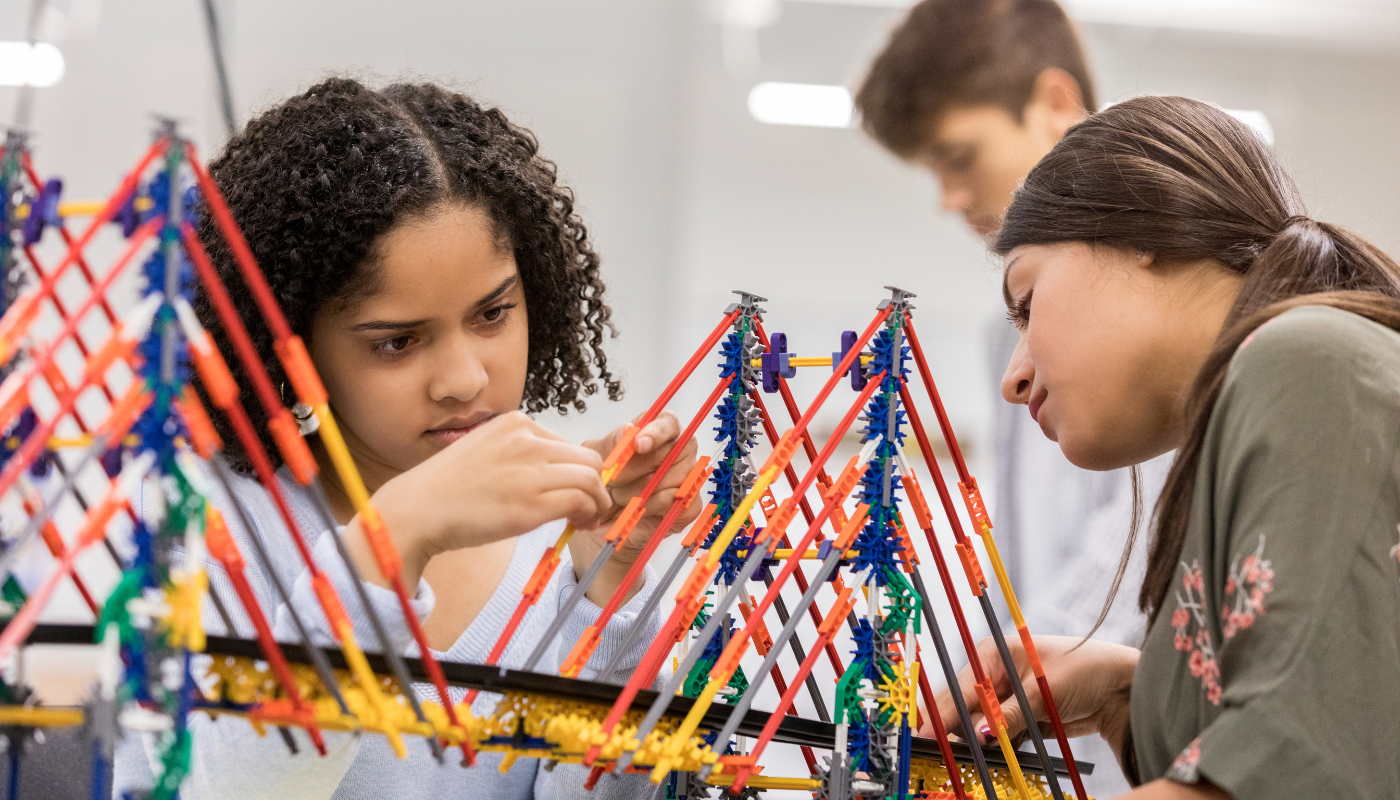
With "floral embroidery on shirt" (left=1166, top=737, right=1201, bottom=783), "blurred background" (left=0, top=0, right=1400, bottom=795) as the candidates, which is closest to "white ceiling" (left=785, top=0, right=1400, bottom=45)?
"blurred background" (left=0, top=0, right=1400, bottom=795)

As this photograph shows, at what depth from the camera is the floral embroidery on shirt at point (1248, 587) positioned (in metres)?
0.60

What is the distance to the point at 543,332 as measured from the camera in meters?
1.21

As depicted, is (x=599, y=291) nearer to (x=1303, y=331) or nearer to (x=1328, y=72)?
(x=1303, y=331)

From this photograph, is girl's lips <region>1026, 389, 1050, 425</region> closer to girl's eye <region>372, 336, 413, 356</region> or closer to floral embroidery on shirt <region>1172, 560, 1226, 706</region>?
floral embroidery on shirt <region>1172, 560, 1226, 706</region>

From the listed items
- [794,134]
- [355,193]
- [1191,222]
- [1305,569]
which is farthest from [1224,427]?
[794,134]

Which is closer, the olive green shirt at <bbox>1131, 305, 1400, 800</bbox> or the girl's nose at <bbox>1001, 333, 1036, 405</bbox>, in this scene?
the olive green shirt at <bbox>1131, 305, 1400, 800</bbox>

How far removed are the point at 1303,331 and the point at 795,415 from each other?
0.33 metres

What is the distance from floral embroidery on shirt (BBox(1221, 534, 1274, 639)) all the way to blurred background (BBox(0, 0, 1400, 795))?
1715 mm

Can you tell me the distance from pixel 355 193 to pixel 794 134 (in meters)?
1.53

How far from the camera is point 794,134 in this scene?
7.77ft

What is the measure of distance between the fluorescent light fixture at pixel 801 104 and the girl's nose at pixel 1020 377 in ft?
5.05

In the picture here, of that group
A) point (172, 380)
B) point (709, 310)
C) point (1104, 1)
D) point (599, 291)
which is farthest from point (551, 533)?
point (1104, 1)

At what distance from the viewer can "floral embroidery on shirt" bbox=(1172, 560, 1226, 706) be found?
2.12 ft

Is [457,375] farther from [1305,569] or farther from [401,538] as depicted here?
[1305,569]
